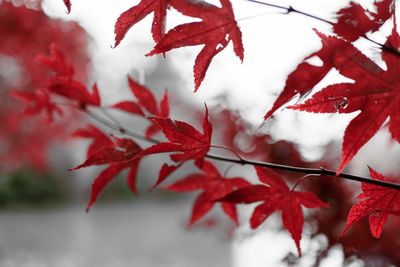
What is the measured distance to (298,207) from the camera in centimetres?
54

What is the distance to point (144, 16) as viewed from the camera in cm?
46

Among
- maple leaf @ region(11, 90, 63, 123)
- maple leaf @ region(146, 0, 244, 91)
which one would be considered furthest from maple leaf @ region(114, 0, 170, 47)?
maple leaf @ region(11, 90, 63, 123)

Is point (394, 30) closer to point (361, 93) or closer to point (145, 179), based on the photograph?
point (361, 93)

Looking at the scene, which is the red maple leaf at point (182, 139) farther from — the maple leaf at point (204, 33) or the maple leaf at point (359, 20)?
the maple leaf at point (359, 20)

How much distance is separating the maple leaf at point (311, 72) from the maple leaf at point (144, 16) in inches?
5.7

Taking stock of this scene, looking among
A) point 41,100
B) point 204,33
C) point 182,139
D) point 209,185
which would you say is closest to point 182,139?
point 182,139

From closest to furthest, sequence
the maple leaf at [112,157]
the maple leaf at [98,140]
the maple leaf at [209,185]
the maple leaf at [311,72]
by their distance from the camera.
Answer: the maple leaf at [311,72] → the maple leaf at [112,157] → the maple leaf at [209,185] → the maple leaf at [98,140]

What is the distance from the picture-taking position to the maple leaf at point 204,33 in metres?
0.45

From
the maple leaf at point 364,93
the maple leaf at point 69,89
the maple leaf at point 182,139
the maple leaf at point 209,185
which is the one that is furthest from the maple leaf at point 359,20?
the maple leaf at point 69,89

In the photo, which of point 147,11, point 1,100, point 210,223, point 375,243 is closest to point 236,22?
point 147,11

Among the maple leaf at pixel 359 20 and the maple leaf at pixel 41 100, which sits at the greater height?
the maple leaf at pixel 359 20

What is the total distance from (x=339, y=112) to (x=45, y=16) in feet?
7.85

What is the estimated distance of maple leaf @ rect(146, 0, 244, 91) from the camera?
0.45 meters

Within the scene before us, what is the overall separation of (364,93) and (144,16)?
0.22 metres
